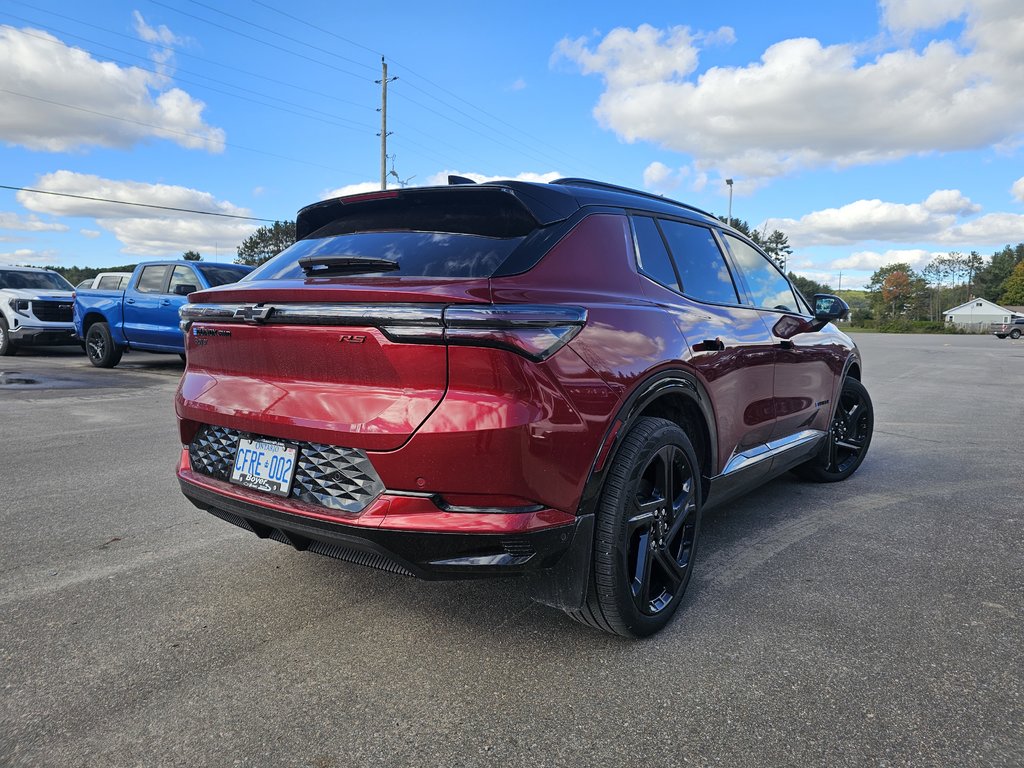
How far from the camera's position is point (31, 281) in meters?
15.1

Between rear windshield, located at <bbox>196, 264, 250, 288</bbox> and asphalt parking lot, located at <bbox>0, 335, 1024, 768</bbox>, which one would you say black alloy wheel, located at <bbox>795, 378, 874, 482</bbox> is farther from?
rear windshield, located at <bbox>196, 264, 250, 288</bbox>

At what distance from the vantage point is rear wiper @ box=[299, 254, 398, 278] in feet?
8.10

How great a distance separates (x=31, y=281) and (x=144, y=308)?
599 centimetres

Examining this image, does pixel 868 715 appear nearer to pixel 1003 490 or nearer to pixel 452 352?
pixel 452 352

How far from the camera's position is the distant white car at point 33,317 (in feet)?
45.9

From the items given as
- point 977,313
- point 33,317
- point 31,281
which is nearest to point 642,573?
point 33,317

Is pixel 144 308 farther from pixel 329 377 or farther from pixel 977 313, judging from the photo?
pixel 977 313

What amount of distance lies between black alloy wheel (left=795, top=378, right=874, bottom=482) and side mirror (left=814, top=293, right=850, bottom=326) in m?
0.64

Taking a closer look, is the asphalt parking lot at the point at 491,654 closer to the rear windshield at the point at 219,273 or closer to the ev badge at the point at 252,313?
the ev badge at the point at 252,313

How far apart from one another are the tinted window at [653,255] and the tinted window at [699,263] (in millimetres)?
85

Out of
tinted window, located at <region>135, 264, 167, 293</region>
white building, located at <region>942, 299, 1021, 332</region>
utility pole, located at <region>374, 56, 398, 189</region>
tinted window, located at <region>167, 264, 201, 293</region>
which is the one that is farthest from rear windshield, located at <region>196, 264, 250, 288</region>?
white building, located at <region>942, 299, 1021, 332</region>

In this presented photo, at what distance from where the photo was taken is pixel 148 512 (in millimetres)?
4016

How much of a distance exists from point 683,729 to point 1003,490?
12.9ft

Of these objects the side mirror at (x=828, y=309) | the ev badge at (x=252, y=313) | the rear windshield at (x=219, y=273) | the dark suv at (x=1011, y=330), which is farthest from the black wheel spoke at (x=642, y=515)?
the dark suv at (x=1011, y=330)
